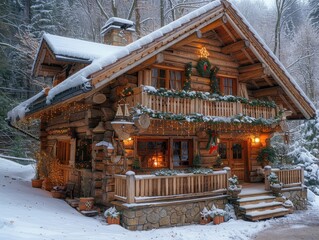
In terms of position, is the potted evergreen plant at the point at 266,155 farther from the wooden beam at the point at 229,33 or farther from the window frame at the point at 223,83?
the wooden beam at the point at 229,33

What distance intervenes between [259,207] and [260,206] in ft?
0.26

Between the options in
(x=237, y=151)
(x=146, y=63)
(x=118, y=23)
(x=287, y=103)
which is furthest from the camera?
(x=287, y=103)

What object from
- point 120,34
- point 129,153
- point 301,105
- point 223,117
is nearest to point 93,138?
point 129,153

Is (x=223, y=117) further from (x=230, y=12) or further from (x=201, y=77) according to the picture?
(x=230, y=12)

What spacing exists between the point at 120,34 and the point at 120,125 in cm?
819

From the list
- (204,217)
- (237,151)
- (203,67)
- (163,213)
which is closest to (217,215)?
(204,217)

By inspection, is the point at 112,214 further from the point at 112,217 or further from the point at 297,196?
the point at 297,196

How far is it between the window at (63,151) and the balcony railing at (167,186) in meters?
5.38

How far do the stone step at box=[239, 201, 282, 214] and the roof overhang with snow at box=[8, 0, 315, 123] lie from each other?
6081 millimetres

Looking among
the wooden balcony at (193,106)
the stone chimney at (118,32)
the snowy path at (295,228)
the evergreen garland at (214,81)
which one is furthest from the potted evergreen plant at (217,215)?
the stone chimney at (118,32)

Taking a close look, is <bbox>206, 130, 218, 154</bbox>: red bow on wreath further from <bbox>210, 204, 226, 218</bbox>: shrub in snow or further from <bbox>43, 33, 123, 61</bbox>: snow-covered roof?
<bbox>43, 33, 123, 61</bbox>: snow-covered roof

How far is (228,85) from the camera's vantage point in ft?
54.3

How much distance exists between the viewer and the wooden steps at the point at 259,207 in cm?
1258

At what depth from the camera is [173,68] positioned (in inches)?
564
